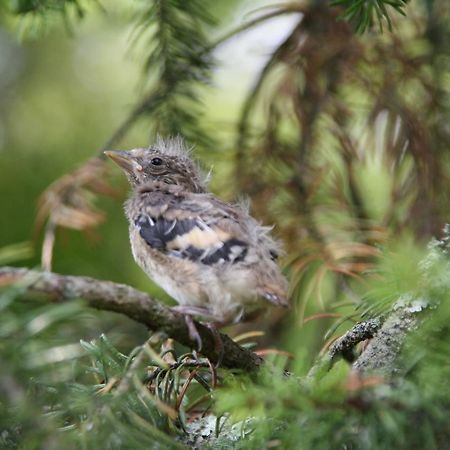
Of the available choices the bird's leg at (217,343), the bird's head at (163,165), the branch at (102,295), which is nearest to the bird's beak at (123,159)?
the bird's head at (163,165)

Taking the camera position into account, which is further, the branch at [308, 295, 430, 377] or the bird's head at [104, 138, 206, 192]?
the bird's head at [104, 138, 206, 192]

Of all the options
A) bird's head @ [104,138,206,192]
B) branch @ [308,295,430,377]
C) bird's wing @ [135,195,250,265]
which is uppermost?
branch @ [308,295,430,377]

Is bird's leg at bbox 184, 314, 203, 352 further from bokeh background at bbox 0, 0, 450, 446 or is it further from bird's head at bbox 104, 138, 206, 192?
bird's head at bbox 104, 138, 206, 192

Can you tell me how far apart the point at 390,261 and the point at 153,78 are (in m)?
1.65

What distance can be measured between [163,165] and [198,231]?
71cm

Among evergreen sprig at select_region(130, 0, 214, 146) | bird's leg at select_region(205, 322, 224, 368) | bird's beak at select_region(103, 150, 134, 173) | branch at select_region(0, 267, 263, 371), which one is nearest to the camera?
branch at select_region(0, 267, 263, 371)

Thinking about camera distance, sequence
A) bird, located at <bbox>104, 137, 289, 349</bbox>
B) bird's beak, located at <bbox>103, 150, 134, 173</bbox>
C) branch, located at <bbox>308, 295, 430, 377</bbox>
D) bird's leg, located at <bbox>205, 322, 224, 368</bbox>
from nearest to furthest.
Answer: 1. branch, located at <bbox>308, 295, 430, 377</bbox>
2. bird's leg, located at <bbox>205, 322, 224, 368</bbox>
3. bird, located at <bbox>104, 137, 289, 349</bbox>
4. bird's beak, located at <bbox>103, 150, 134, 173</bbox>

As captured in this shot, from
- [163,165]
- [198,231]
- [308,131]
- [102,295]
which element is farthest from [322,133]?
[102,295]

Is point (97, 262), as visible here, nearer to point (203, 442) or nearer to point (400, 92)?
point (400, 92)

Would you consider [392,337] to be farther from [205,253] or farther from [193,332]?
[205,253]

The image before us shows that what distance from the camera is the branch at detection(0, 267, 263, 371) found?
150 centimetres

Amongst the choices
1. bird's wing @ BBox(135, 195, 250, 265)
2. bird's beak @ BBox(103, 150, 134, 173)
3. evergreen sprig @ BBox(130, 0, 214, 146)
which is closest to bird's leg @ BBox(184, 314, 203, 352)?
bird's wing @ BBox(135, 195, 250, 265)

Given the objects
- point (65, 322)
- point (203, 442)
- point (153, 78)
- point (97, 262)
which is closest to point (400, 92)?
point (153, 78)

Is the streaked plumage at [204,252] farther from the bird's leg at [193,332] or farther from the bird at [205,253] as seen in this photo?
the bird's leg at [193,332]
